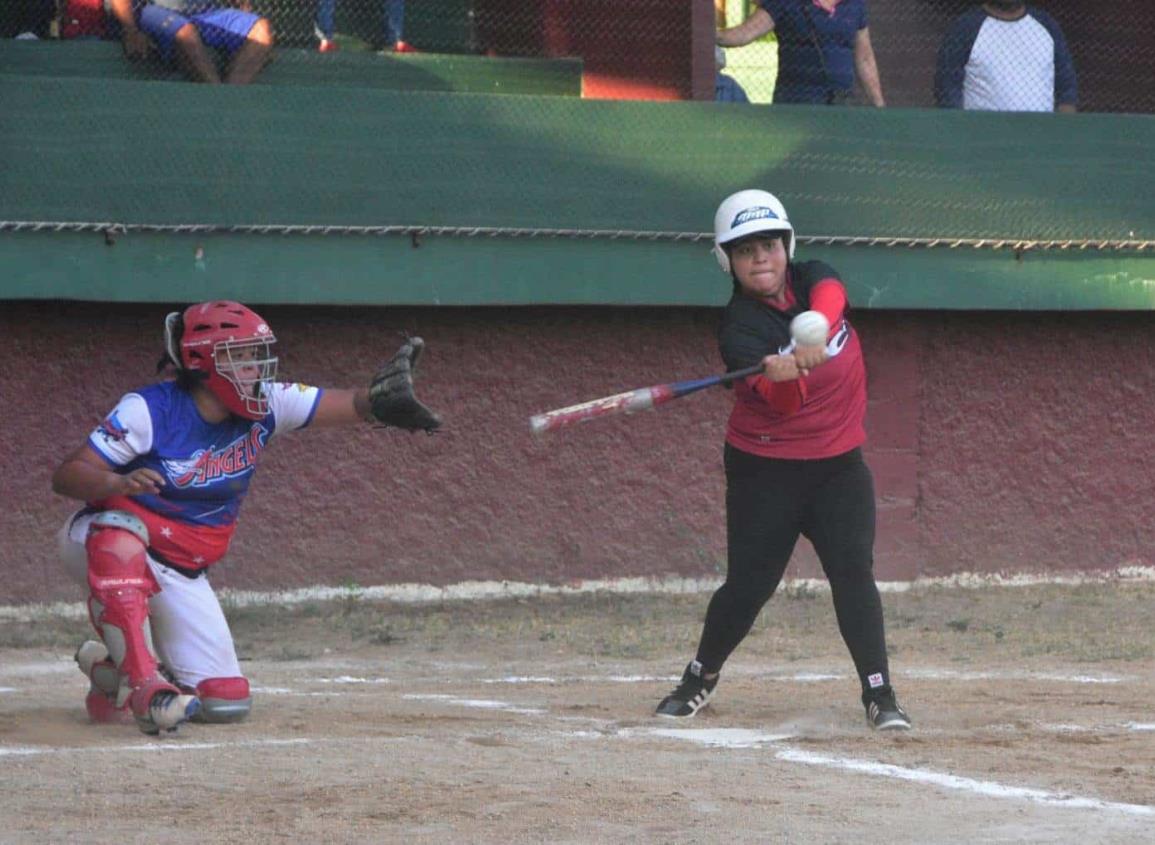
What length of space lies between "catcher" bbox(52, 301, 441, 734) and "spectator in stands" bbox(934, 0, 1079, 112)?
17.0 ft

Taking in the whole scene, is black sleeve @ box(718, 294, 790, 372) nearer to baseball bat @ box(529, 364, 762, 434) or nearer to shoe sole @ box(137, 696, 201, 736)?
baseball bat @ box(529, 364, 762, 434)

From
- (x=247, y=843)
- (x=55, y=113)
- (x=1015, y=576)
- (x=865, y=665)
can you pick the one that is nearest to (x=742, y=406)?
(x=865, y=665)

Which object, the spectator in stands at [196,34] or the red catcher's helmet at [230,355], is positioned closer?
the red catcher's helmet at [230,355]

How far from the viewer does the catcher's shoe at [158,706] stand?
241 inches

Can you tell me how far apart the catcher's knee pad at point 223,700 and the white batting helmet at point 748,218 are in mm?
2074

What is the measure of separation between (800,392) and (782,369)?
19cm

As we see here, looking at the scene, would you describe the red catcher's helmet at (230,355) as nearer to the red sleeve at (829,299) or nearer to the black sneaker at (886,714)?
the red sleeve at (829,299)

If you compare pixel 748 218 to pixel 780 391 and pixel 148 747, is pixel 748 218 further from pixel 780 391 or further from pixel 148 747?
pixel 148 747

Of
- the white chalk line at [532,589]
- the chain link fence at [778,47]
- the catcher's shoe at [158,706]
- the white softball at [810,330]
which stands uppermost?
the chain link fence at [778,47]

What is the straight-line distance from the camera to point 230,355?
6.37 m

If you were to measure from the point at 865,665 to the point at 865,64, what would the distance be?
5077 millimetres

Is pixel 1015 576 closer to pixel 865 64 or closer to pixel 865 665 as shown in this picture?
pixel 865 64

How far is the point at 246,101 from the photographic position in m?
9.45

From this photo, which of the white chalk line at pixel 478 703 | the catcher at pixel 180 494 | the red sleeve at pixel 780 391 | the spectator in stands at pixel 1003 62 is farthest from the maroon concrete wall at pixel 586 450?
the red sleeve at pixel 780 391
